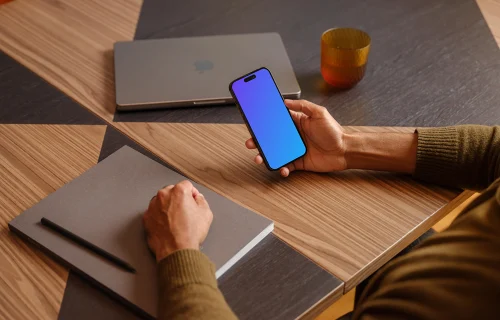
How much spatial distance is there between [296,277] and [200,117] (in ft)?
1.39

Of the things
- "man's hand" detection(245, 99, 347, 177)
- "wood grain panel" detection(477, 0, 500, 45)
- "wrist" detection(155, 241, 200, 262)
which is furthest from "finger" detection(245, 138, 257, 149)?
"wood grain panel" detection(477, 0, 500, 45)

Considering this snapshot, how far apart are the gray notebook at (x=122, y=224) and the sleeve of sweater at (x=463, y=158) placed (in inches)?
12.2

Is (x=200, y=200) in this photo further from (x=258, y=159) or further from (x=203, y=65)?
(x=203, y=65)

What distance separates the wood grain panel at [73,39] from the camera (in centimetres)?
126

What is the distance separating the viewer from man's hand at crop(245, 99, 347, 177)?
1079 millimetres

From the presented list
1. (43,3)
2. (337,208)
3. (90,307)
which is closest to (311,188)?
(337,208)

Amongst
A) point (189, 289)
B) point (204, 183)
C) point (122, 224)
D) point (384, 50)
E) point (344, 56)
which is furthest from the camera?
point (384, 50)

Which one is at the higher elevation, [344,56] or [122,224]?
[344,56]

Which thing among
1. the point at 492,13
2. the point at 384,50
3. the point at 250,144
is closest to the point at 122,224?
the point at 250,144

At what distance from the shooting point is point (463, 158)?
1.06 m

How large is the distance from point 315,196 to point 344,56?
13.6 inches

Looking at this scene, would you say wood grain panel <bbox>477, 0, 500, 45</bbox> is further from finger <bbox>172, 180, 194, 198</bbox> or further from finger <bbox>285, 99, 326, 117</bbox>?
finger <bbox>172, 180, 194, 198</bbox>

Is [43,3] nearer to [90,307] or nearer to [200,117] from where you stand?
[200,117]

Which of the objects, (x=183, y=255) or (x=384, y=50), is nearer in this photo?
(x=183, y=255)
